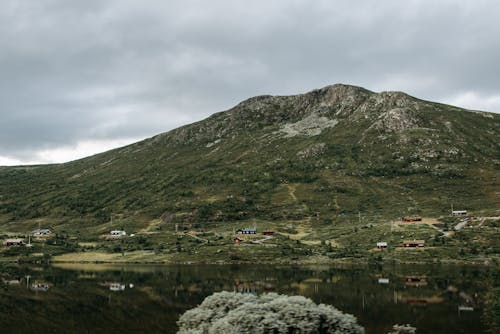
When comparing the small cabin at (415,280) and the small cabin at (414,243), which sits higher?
the small cabin at (414,243)

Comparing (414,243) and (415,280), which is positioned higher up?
(414,243)

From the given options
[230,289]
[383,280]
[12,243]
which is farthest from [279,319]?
[12,243]

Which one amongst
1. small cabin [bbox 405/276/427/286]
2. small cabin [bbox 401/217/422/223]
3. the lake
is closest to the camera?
the lake

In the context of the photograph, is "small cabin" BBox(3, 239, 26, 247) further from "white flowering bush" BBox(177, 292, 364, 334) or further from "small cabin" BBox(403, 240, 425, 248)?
"white flowering bush" BBox(177, 292, 364, 334)

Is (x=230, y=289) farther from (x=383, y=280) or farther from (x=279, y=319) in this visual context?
(x=279, y=319)

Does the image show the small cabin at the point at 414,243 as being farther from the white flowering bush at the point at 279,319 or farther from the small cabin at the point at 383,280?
the white flowering bush at the point at 279,319

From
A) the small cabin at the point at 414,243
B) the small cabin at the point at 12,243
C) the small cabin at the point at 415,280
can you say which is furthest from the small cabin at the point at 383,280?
the small cabin at the point at 12,243

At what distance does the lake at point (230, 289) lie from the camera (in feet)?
171

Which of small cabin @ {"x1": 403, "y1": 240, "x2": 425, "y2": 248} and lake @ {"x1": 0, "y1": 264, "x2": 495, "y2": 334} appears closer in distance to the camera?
lake @ {"x1": 0, "y1": 264, "x2": 495, "y2": 334}

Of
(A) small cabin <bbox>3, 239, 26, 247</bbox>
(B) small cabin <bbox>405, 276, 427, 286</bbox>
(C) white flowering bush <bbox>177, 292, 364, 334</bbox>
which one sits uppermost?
(C) white flowering bush <bbox>177, 292, 364, 334</bbox>

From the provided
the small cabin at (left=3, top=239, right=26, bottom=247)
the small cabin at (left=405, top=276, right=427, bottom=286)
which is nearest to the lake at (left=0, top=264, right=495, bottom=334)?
the small cabin at (left=405, top=276, right=427, bottom=286)

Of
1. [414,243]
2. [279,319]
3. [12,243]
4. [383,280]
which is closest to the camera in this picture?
[279,319]

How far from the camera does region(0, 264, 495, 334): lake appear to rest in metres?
52.1

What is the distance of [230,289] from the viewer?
275 ft
